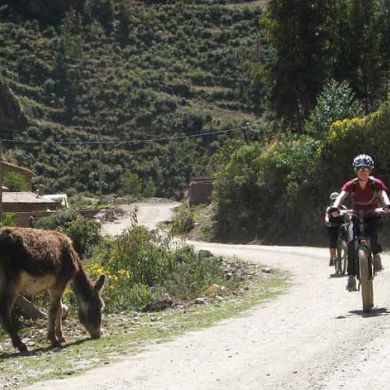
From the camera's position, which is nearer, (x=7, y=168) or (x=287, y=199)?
(x=287, y=199)

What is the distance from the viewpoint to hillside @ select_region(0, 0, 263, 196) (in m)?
92.6

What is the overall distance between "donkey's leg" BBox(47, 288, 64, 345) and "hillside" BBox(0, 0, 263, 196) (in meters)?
75.2

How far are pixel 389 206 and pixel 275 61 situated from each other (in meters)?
31.8

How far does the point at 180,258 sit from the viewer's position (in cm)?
2089

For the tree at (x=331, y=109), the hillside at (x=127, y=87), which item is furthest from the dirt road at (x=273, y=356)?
the hillside at (x=127, y=87)

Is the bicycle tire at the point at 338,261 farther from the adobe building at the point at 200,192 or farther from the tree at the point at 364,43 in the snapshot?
the adobe building at the point at 200,192

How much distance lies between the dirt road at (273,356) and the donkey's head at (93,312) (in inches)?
64.9

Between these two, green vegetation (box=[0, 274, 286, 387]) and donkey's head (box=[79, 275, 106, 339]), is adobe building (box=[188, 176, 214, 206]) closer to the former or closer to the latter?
green vegetation (box=[0, 274, 286, 387])

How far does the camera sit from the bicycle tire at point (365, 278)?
10.8 metres

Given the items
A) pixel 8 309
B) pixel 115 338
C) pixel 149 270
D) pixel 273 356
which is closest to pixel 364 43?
pixel 149 270

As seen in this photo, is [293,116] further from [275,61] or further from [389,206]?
[389,206]

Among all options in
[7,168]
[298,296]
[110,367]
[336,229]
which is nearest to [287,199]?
[336,229]

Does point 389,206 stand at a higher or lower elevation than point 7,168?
lower

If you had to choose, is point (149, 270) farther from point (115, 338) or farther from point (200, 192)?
point (200, 192)
